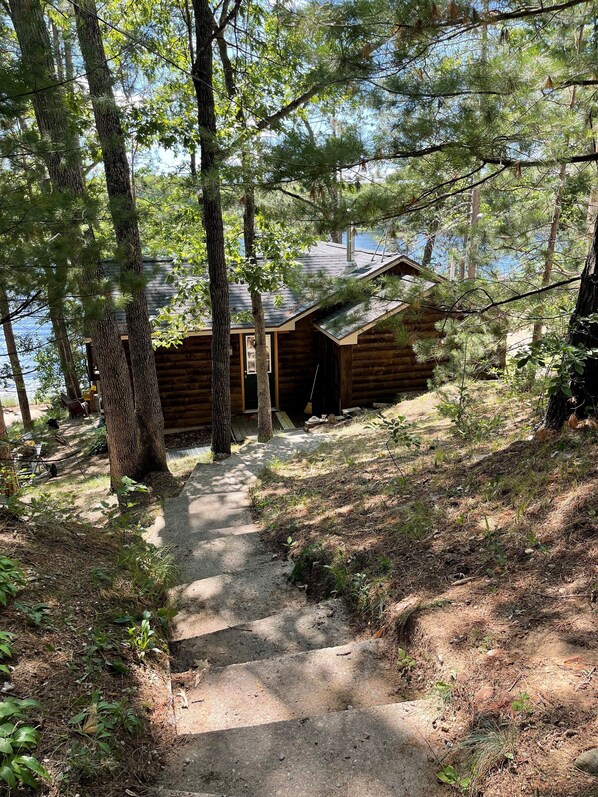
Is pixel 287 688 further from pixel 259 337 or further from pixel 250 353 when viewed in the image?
pixel 250 353

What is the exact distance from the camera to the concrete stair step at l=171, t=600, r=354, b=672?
11.5ft

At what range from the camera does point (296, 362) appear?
16.0 meters

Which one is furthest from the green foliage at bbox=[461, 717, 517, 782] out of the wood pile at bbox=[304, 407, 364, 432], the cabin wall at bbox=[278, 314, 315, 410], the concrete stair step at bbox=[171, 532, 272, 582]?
the cabin wall at bbox=[278, 314, 315, 410]

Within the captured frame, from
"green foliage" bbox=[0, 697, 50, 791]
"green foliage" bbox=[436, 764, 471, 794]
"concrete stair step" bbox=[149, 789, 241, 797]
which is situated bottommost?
"concrete stair step" bbox=[149, 789, 241, 797]

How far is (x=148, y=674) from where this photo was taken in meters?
3.05

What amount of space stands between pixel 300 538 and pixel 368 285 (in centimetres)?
268

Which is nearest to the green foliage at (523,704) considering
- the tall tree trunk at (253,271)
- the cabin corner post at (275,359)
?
the tall tree trunk at (253,271)

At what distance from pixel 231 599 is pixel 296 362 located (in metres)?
11.9

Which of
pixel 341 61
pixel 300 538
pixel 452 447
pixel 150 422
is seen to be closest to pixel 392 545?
pixel 300 538

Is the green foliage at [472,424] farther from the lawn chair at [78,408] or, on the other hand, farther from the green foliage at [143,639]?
the lawn chair at [78,408]

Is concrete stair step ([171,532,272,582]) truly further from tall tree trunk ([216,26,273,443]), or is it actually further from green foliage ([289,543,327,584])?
tall tree trunk ([216,26,273,443])

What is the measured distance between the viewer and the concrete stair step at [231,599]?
397 cm

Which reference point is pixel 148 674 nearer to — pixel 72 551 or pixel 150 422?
pixel 72 551

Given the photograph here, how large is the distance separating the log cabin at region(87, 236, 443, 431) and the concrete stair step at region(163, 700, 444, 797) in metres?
10.9
